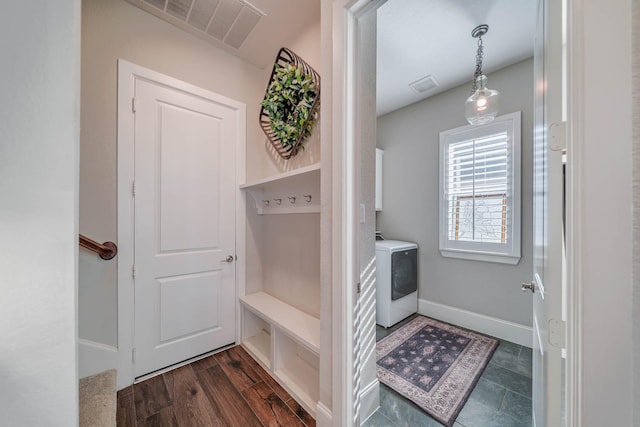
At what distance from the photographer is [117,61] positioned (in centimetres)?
165

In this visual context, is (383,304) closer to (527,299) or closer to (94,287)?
(527,299)

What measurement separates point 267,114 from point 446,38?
1.64m

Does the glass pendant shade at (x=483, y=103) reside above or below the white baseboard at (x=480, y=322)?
above

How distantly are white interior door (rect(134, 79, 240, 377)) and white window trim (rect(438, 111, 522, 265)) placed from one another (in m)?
2.34

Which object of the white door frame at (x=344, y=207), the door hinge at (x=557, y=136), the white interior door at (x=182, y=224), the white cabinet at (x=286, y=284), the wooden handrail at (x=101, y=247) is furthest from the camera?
the white interior door at (x=182, y=224)

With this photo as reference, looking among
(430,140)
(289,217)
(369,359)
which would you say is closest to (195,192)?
(289,217)

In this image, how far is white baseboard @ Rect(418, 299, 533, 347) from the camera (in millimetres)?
2156

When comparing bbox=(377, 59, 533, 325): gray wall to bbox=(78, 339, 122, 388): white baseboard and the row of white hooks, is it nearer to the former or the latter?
the row of white hooks

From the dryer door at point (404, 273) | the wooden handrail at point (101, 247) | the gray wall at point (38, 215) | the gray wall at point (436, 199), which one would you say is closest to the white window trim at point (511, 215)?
the gray wall at point (436, 199)

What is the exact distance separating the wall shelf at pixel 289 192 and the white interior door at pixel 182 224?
0.27 m

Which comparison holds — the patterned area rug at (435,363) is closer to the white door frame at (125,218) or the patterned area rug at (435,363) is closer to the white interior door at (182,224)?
the white interior door at (182,224)

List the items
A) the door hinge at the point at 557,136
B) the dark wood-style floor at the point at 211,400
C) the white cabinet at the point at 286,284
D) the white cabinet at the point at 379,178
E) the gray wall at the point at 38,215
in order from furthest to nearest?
the white cabinet at the point at 379,178 < the white cabinet at the point at 286,284 < the dark wood-style floor at the point at 211,400 < the door hinge at the point at 557,136 < the gray wall at the point at 38,215

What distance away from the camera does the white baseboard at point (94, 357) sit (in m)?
1.52

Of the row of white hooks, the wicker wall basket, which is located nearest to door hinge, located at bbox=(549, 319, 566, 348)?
the row of white hooks
